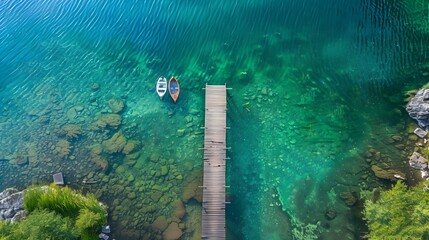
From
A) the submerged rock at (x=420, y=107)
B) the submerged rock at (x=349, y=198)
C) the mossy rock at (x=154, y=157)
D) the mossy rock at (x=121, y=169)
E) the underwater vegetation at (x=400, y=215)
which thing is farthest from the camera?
the mossy rock at (x=154, y=157)

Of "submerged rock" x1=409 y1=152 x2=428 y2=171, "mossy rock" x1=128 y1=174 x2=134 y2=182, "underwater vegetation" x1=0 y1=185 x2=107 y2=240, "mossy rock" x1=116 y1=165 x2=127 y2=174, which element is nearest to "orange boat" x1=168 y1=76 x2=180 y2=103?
"mossy rock" x1=116 y1=165 x2=127 y2=174

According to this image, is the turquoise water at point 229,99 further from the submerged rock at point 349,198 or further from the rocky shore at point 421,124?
the rocky shore at point 421,124

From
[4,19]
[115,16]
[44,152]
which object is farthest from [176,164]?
[4,19]

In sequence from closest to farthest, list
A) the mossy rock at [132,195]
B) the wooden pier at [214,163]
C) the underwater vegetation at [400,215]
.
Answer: the underwater vegetation at [400,215], the wooden pier at [214,163], the mossy rock at [132,195]

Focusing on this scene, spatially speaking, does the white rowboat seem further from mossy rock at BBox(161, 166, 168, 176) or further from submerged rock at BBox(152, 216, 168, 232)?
submerged rock at BBox(152, 216, 168, 232)

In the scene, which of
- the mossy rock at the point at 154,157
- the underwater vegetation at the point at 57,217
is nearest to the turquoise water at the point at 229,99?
the mossy rock at the point at 154,157

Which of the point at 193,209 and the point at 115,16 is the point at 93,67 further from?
the point at 193,209
